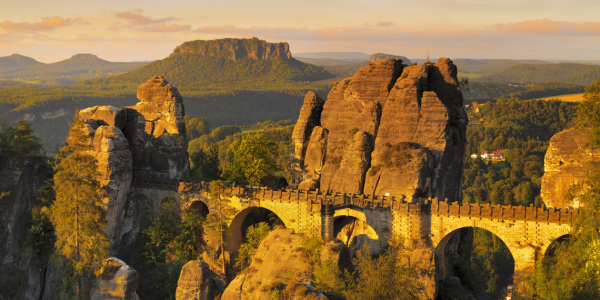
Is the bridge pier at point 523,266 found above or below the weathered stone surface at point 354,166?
below

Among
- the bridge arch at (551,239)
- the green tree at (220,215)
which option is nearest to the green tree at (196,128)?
the green tree at (220,215)

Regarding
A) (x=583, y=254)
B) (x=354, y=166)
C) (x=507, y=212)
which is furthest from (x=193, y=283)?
(x=583, y=254)

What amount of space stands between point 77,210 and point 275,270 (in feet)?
61.0

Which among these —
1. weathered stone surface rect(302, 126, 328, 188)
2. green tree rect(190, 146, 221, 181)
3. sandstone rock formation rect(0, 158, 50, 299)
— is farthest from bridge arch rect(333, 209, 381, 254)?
sandstone rock formation rect(0, 158, 50, 299)

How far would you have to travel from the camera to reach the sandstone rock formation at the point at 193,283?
49125 mm

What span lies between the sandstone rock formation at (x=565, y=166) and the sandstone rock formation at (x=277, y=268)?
19.0 meters

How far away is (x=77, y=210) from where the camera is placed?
53375 millimetres

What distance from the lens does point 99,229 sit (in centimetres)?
5425

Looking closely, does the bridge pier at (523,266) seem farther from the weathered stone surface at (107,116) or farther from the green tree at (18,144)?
the green tree at (18,144)

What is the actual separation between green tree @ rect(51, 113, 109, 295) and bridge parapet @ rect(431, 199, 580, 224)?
29246mm

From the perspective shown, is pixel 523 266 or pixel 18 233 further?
pixel 18 233

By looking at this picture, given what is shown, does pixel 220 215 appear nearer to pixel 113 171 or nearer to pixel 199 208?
pixel 199 208

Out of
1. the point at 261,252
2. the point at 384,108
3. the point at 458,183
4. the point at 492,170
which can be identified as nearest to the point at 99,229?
the point at 261,252

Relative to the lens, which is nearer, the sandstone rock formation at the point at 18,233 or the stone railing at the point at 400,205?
the stone railing at the point at 400,205
